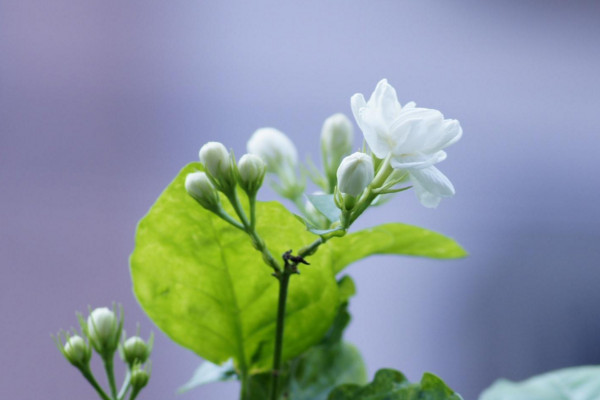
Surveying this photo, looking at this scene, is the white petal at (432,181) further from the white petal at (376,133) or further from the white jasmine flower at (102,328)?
the white jasmine flower at (102,328)

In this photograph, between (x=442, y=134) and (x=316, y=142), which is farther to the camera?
(x=316, y=142)

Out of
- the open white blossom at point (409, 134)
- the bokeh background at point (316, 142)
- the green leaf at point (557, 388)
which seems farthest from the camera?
the bokeh background at point (316, 142)

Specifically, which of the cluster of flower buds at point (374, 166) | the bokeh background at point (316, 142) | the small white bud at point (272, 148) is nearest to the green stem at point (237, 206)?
the cluster of flower buds at point (374, 166)

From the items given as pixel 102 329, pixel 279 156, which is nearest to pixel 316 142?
pixel 279 156

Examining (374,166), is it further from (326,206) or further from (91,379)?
(91,379)

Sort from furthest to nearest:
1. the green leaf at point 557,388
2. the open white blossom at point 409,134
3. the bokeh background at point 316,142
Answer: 1. the bokeh background at point 316,142
2. the green leaf at point 557,388
3. the open white blossom at point 409,134

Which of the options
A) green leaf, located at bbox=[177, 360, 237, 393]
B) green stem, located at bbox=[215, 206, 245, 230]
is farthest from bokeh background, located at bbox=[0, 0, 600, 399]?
green stem, located at bbox=[215, 206, 245, 230]

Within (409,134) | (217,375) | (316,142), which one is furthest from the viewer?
(316,142)

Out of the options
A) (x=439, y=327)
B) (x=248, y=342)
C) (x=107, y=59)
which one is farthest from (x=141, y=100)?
(x=248, y=342)
